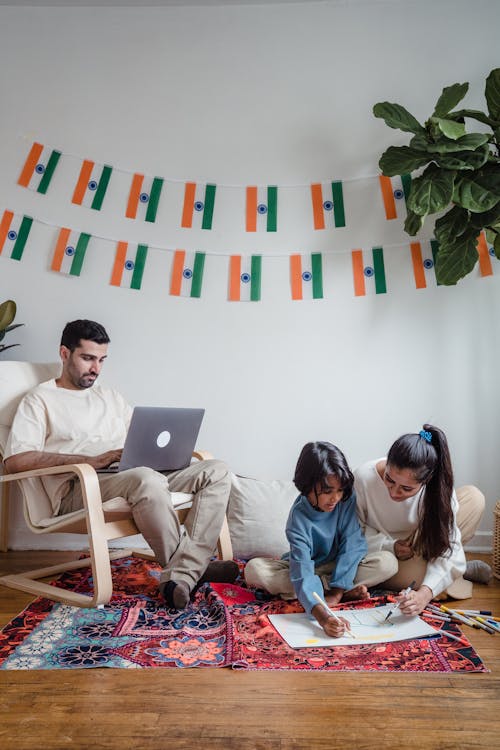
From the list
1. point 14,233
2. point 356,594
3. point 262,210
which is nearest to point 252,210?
point 262,210

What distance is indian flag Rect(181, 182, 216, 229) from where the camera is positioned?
326cm

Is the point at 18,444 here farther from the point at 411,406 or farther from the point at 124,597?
the point at 411,406

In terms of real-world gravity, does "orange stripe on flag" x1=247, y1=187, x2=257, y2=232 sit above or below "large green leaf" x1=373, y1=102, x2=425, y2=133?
below

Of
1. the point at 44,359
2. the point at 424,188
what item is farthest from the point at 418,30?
the point at 44,359

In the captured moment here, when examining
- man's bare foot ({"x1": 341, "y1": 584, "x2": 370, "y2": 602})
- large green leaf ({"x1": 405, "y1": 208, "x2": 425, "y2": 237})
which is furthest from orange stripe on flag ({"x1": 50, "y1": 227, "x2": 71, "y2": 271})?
man's bare foot ({"x1": 341, "y1": 584, "x2": 370, "y2": 602})

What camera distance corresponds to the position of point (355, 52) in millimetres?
3264

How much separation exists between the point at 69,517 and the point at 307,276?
1585 mm

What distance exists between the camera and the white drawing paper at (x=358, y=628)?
1851mm

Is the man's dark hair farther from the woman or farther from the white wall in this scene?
the woman

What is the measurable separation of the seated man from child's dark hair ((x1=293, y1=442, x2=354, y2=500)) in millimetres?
444

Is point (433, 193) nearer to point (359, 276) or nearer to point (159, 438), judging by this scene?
point (359, 276)

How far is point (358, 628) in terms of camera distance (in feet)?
6.35

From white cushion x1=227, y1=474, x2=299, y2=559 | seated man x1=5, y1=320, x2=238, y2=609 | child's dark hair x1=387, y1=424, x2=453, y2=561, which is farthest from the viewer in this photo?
white cushion x1=227, y1=474, x2=299, y2=559

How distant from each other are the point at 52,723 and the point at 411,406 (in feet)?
7.20
